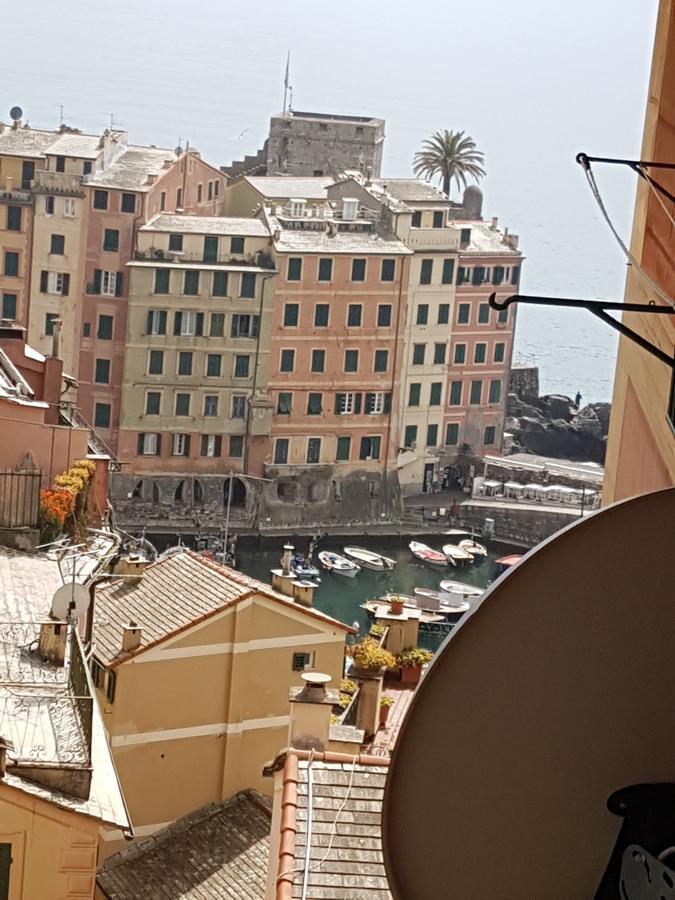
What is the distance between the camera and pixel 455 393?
116 feet

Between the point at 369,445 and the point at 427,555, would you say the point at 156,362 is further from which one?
the point at 427,555

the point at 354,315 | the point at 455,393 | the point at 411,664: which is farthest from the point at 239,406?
the point at 411,664

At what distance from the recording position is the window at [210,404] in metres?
33.1

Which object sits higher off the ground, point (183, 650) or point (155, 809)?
point (183, 650)

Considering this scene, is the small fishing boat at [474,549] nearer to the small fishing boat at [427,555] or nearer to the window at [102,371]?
the small fishing boat at [427,555]

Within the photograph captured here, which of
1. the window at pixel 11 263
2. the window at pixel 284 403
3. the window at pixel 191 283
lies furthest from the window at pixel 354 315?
the window at pixel 11 263

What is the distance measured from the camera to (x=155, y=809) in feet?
30.2

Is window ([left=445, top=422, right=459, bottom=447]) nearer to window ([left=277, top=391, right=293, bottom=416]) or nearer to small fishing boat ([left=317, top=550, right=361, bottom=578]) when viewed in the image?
window ([left=277, top=391, right=293, bottom=416])

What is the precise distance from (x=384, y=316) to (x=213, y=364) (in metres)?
3.19

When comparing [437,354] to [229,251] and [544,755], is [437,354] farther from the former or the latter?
[544,755]

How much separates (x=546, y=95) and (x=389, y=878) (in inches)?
6707

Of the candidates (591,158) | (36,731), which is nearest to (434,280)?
(36,731)

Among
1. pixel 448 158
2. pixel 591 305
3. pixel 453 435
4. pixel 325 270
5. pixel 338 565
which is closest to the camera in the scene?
pixel 591 305

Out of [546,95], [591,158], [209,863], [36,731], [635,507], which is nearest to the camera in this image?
[635,507]
